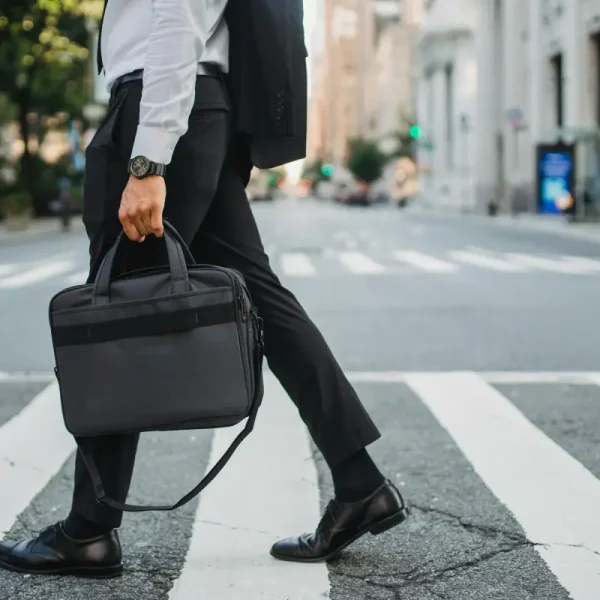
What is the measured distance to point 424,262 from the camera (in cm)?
1823

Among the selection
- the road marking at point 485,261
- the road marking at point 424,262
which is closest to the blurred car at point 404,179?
the road marking at point 424,262

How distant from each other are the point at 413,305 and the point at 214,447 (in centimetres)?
655

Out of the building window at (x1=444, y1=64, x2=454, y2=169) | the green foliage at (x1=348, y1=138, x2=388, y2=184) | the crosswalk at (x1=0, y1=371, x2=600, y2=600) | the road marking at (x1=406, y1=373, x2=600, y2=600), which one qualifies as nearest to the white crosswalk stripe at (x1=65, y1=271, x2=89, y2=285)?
the crosswalk at (x1=0, y1=371, x2=600, y2=600)

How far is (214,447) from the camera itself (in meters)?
4.77

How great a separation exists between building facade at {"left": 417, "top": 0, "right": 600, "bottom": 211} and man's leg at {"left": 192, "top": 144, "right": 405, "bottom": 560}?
32.6 m

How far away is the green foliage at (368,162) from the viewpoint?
120m

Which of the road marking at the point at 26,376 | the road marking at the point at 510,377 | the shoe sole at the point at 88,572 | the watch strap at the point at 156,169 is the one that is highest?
the watch strap at the point at 156,169

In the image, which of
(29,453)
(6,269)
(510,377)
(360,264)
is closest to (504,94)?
(360,264)

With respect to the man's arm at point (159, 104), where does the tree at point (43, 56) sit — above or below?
above

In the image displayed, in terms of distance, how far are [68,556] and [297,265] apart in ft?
48.8

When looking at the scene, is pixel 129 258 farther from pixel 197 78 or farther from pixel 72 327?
pixel 197 78

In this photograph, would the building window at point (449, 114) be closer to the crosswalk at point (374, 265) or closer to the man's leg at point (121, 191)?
the crosswalk at point (374, 265)

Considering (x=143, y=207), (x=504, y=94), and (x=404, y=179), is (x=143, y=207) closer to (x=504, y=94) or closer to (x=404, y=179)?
(x=504, y=94)

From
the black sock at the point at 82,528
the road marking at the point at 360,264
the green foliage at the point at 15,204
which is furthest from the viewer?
the green foliage at the point at 15,204
